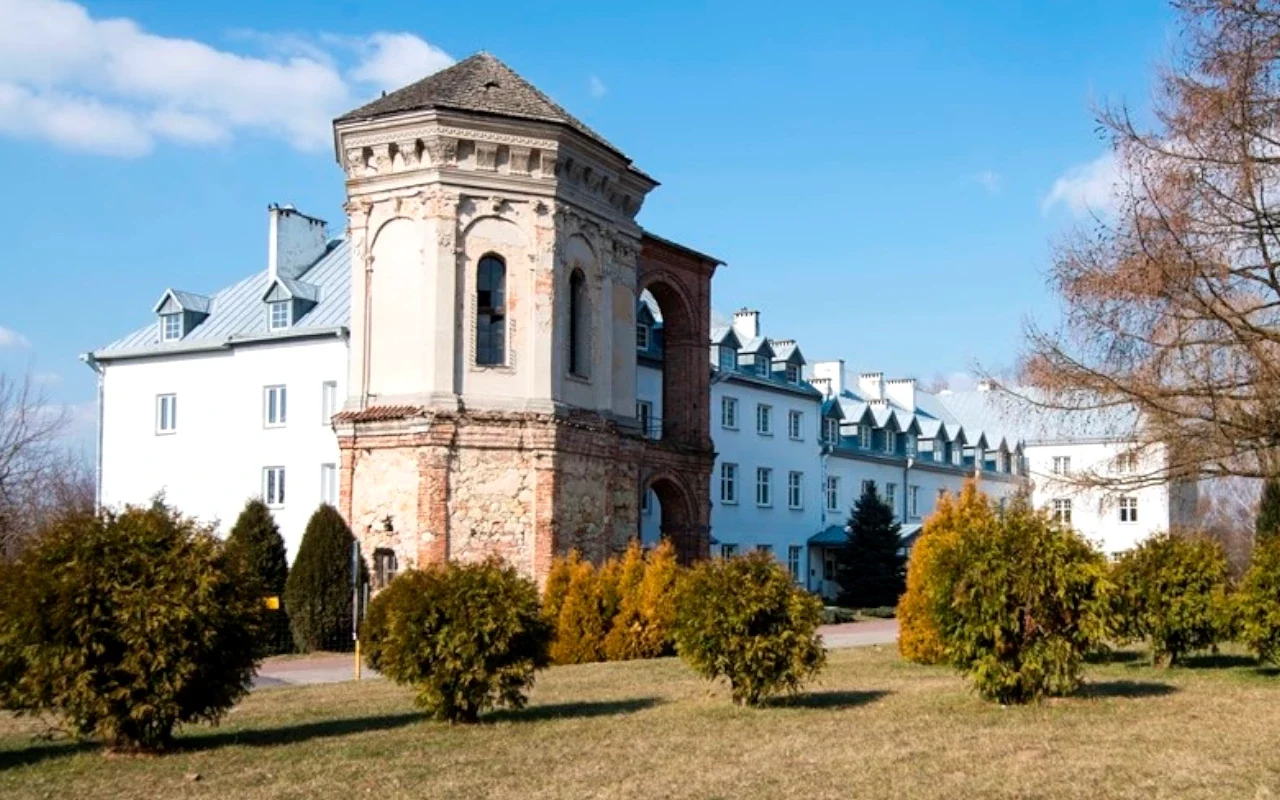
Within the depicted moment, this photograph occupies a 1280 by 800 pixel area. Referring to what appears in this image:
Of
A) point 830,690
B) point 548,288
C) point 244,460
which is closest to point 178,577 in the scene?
point 830,690

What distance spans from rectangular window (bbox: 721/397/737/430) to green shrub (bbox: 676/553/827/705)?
3362 cm

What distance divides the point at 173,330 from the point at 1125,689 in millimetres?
34098

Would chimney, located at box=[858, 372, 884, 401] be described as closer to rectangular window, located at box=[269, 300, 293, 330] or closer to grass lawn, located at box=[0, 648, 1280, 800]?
rectangular window, located at box=[269, 300, 293, 330]

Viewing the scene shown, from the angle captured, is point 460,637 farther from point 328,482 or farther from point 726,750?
point 328,482

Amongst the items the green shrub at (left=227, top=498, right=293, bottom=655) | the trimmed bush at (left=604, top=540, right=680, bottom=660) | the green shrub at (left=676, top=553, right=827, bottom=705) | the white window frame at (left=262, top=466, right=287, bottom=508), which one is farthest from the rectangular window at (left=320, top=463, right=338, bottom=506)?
the green shrub at (left=676, top=553, right=827, bottom=705)

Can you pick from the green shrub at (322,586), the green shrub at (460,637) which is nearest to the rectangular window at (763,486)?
the green shrub at (322,586)

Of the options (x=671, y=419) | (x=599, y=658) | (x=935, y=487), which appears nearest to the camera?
(x=599, y=658)

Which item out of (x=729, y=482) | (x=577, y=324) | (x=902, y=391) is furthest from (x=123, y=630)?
(x=902, y=391)

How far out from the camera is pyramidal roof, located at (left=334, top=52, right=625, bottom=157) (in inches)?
1118

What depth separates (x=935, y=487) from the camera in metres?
63.9

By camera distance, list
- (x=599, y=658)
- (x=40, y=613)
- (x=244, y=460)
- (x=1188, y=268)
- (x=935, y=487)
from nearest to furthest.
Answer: (x=40, y=613) → (x=1188, y=268) → (x=599, y=658) → (x=244, y=460) → (x=935, y=487)

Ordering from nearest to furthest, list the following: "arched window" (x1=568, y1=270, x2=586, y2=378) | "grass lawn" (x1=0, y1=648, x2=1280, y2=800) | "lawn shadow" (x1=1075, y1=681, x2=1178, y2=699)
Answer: "grass lawn" (x1=0, y1=648, x2=1280, y2=800) → "lawn shadow" (x1=1075, y1=681, x2=1178, y2=699) → "arched window" (x1=568, y1=270, x2=586, y2=378)

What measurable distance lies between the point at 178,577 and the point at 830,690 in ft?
27.2

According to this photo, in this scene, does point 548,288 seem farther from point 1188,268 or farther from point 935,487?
point 935,487
